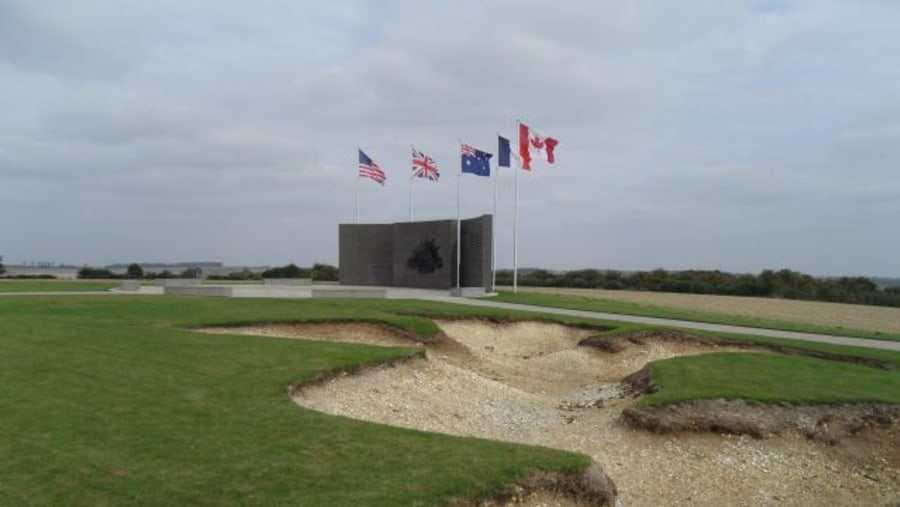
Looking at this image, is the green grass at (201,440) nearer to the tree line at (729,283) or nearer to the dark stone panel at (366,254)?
the dark stone panel at (366,254)

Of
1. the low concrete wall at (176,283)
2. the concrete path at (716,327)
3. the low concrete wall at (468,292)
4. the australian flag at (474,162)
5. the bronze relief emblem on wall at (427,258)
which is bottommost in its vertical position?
the concrete path at (716,327)

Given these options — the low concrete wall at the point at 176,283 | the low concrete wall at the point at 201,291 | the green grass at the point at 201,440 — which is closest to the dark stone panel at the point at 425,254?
the low concrete wall at the point at 176,283

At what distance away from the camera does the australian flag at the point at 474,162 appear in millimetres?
33812

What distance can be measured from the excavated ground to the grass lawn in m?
0.69

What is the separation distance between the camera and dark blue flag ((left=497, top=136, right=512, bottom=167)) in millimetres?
33750

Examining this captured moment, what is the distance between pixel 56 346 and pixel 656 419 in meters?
12.4

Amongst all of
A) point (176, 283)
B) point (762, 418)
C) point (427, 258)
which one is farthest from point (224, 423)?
point (176, 283)

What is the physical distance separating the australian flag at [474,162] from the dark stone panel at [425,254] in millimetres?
3923

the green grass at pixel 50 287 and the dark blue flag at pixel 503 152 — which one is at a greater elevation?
the dark blue flag at pixel 503 152

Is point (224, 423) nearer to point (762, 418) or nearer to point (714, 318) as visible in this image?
point (762, 418)

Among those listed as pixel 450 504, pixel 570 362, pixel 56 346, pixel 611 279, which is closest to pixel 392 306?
pixel 570 362

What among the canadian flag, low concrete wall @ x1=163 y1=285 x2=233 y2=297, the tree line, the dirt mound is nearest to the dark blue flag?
the canadian flag

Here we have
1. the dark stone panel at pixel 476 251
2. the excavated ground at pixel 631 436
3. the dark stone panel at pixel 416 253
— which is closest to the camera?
the excavated ground at pixel 631 436

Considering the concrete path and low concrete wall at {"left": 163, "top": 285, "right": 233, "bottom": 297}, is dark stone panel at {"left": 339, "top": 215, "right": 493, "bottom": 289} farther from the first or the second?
low concrete wall at {"left": 163, "top": 285, "right": 233, "bottom": 297}
